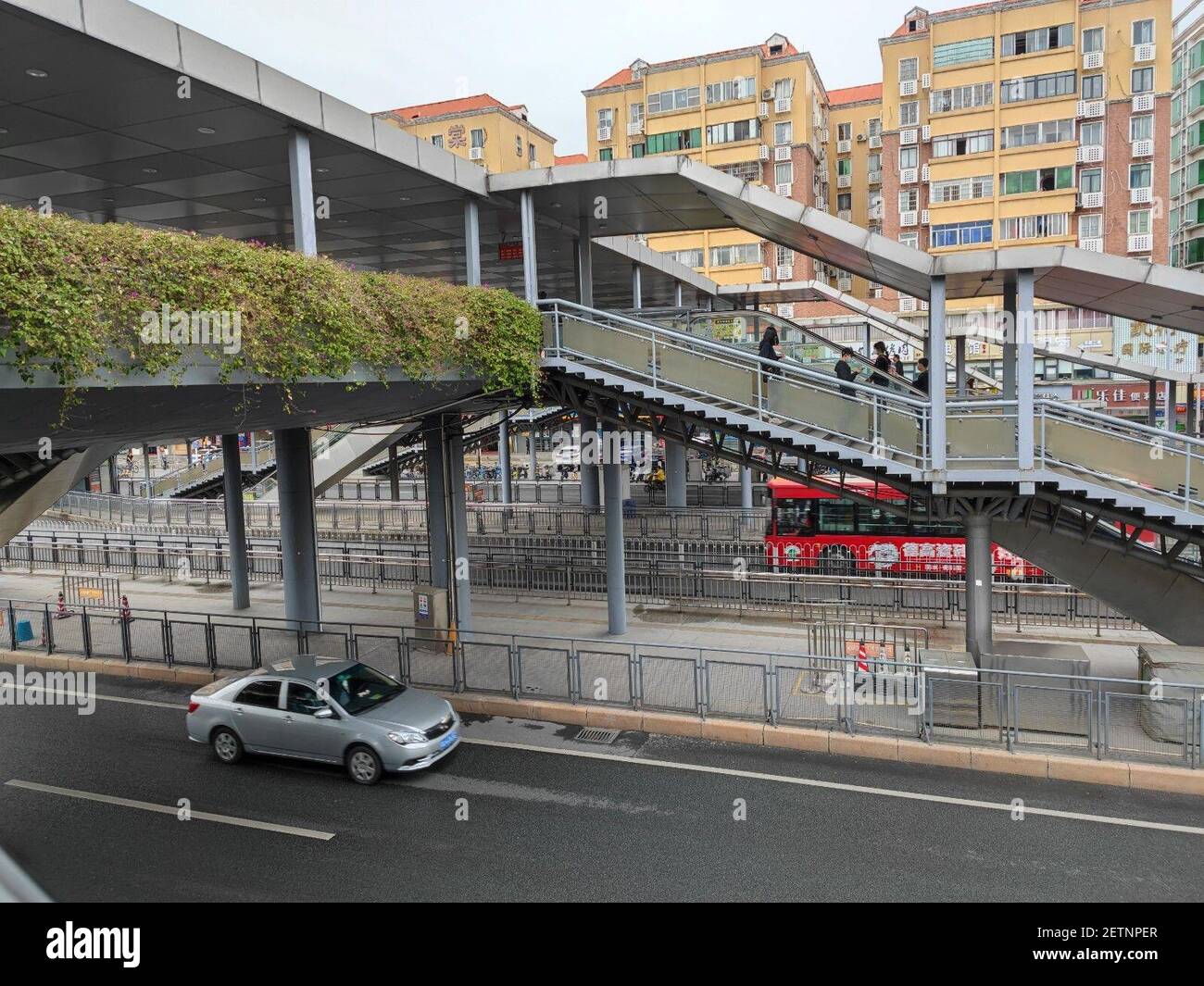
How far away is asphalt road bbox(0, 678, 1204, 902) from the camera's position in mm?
8602

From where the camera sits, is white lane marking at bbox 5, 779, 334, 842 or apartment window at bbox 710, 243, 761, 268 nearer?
white lane marking at bbox 5, 779, 334, 842

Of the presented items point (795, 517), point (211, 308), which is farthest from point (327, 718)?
point (795, 517)

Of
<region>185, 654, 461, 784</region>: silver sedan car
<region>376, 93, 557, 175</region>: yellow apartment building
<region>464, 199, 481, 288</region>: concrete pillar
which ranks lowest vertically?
<region>185, 654, 461, 784</region>: silver sedan car

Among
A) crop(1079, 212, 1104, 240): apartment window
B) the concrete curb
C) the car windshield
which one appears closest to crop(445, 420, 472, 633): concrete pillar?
the concrete curb

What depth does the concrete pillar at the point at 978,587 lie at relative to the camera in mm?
13531

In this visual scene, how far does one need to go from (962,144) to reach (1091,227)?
846 centimetres

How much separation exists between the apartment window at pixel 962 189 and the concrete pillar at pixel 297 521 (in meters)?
43.9

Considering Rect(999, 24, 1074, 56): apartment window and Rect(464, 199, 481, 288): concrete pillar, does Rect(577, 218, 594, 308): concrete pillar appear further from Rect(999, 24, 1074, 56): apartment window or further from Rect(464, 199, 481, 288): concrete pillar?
Rect(999, 24, 1074, 56): apartment window

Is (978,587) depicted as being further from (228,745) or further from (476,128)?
(476,128)

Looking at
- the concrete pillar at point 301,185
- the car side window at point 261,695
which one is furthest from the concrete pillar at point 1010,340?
the car side window at point 261,695

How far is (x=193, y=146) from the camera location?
13.2 metres

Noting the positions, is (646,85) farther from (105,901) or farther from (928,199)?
(105,901)

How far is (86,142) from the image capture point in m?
13.1

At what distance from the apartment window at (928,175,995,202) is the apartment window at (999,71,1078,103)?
14.4ft
